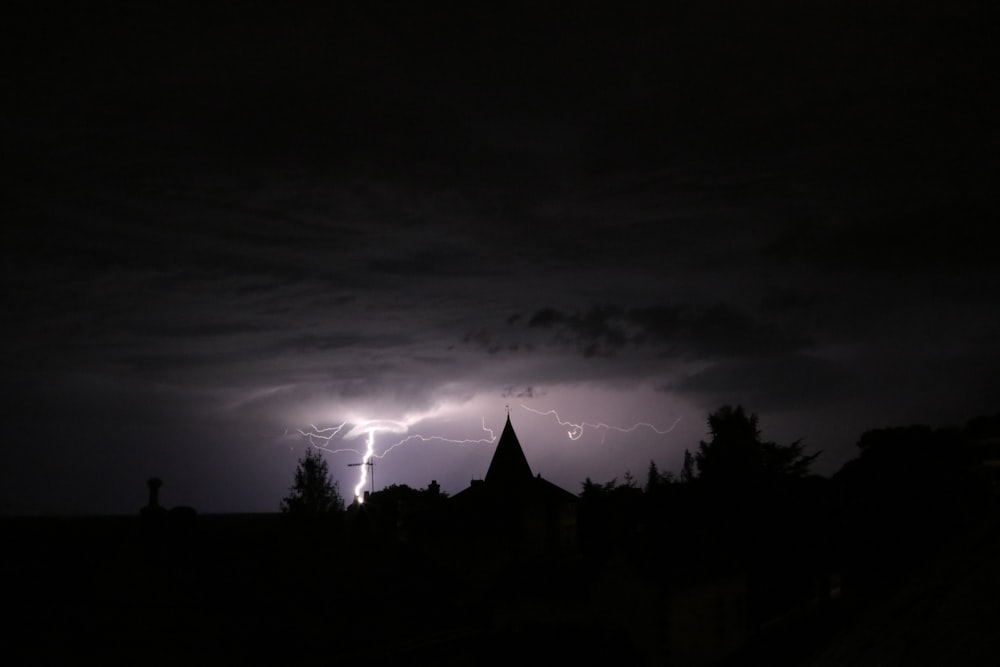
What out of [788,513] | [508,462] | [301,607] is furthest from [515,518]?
[301,607]

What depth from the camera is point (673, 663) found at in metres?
34.8

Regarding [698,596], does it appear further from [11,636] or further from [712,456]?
[712,456]

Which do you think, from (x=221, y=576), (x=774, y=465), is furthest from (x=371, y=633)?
(x=774, y=465)

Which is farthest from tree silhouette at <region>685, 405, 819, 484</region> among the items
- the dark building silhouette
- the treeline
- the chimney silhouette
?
the chimney silhouette

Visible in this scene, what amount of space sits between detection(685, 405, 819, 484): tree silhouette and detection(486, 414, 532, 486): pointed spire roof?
64.0ft

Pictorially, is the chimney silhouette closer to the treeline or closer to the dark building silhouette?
the treeline

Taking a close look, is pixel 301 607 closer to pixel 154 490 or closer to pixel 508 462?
pixel 154 490

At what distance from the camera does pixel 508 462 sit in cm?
8431

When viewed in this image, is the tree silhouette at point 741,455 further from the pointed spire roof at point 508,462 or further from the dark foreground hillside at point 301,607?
the dark foreground hillside at point 301,607

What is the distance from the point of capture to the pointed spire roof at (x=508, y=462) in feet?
270

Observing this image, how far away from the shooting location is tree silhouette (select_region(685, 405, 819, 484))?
271ft

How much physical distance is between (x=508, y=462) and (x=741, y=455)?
24433 mm

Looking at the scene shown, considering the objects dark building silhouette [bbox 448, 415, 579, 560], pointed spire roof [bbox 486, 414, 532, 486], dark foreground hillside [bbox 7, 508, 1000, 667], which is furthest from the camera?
pointed spire roof [bbox 486, 414, 532, 486]

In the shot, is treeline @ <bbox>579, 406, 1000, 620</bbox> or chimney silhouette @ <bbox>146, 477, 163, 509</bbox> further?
treeline @ <bbox>579, 406, 1000, 620</bbox>
